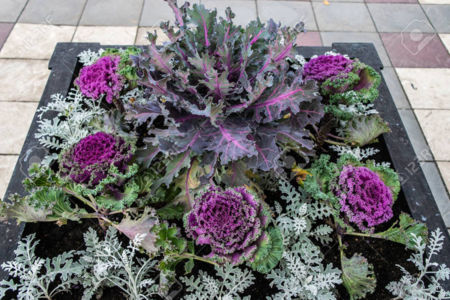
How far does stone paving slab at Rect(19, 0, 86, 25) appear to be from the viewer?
325cm

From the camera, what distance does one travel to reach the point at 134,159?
146 centimetres

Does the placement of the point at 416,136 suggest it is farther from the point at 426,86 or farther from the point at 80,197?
the point at 80,197

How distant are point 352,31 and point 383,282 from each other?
2.50 m

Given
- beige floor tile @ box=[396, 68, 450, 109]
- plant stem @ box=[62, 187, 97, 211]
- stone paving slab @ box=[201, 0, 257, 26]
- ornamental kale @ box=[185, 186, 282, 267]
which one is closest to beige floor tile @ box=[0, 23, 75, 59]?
stone paving slab @ box=[201, 0, 257, 26]

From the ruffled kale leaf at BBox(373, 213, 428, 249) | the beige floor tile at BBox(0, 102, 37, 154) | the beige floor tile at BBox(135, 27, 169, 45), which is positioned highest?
the ruffled kale leaf at BBox(373, 213, 428, 249)

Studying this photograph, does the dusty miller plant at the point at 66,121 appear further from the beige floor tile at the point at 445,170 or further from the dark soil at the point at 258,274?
the beige floor tile at the point at 445,170

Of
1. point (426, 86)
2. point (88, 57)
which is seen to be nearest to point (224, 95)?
point (88, 57)

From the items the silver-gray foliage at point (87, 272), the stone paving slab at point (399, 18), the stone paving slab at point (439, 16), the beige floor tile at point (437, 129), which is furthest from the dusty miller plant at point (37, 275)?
the stone paving slab at point (439, 16)

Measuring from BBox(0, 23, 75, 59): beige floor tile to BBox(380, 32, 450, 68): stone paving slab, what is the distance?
2.86 meters

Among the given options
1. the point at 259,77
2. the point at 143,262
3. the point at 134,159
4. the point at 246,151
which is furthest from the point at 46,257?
the point at 259,77

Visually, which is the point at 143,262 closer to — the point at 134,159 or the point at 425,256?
the point at 134,159

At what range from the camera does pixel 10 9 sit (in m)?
3.33

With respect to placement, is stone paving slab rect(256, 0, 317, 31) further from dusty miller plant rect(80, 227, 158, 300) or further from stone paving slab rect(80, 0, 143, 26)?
dusty miller plant rect(80, 227, 158, 300)

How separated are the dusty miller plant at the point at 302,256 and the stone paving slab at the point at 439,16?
2.78m
